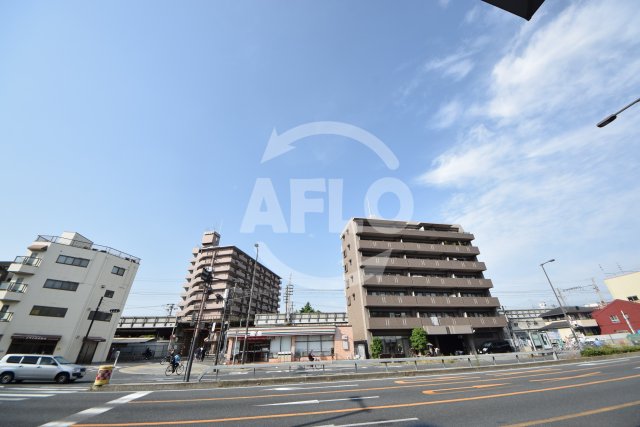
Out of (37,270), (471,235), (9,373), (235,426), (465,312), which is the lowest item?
(235,426)

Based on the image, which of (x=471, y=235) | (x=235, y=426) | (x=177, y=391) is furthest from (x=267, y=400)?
(x=471, y=235)

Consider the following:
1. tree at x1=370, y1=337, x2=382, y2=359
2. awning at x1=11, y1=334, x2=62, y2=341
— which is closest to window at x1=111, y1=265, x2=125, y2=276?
awning at x1=11, y1=334, x2=62, y2=341

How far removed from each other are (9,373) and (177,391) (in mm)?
11307

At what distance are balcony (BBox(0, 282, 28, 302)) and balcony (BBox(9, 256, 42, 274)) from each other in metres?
1.46

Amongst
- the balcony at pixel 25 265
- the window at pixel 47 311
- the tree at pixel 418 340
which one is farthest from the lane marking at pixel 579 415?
the balcony at pixel 25 265

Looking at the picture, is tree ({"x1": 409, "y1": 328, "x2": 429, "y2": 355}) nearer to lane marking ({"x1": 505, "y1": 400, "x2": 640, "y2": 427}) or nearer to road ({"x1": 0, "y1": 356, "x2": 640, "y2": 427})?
road ({"x1": 0, "y1": 356, "x2": 640, "y2": 427})

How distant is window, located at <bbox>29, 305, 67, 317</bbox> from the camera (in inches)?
1134

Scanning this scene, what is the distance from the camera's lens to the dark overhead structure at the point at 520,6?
2473 millimetres

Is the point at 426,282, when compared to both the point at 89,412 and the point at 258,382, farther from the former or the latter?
the point at 89,412

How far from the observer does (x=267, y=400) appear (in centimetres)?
962

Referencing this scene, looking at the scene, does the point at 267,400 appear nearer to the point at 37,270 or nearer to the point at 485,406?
the point at 485,406

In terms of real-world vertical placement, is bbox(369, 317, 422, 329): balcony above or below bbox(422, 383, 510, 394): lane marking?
above

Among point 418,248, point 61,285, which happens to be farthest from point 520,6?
point 61,285

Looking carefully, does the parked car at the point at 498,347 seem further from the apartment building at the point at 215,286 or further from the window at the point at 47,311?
the window at the point at 47,311
